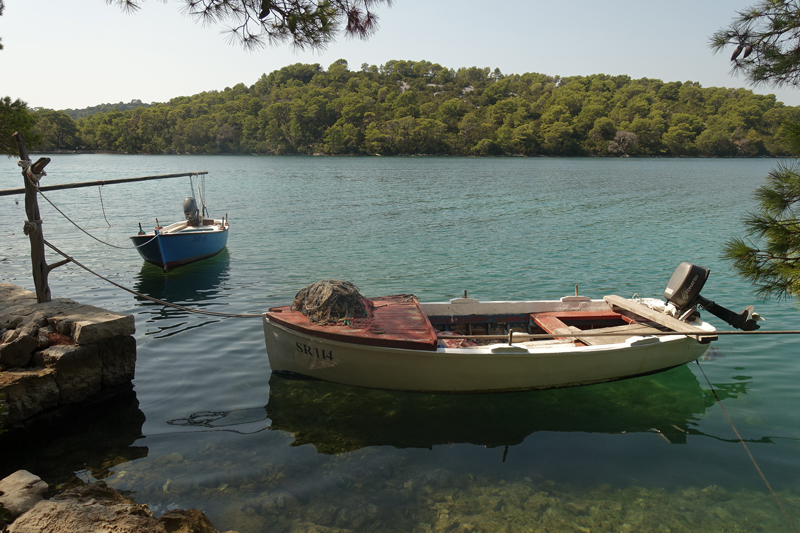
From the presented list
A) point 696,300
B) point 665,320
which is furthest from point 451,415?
point 696,300

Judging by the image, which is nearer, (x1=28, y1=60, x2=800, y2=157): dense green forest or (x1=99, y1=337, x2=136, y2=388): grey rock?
(x1=99, y1=337, x2=136, y2=388): grey rock

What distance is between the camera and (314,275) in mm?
14727

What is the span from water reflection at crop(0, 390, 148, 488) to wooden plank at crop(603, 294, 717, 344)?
7952 mm

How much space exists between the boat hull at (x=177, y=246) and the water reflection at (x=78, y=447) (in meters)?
8.92

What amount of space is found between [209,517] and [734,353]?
9842mm

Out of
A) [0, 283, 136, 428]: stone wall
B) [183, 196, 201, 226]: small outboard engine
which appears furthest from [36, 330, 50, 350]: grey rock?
[183, 196, 201, 226]: small outboard engine

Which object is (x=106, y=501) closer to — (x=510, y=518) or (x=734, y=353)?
(x=510, y=518)

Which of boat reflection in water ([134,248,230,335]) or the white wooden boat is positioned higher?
the white wooden boat

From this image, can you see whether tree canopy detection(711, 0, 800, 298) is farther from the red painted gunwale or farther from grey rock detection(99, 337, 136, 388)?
grey rock detection(99, 337, 136, 388)

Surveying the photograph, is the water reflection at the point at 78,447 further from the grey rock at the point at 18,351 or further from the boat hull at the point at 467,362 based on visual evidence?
the boat hull at the point at 467,362

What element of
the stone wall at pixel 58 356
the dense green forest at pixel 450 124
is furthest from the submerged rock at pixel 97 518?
the dense green forest at pixel 450 124

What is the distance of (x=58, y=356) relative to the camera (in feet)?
20.5

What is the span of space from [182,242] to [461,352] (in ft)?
39.7

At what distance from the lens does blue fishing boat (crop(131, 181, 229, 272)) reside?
48.9ft
